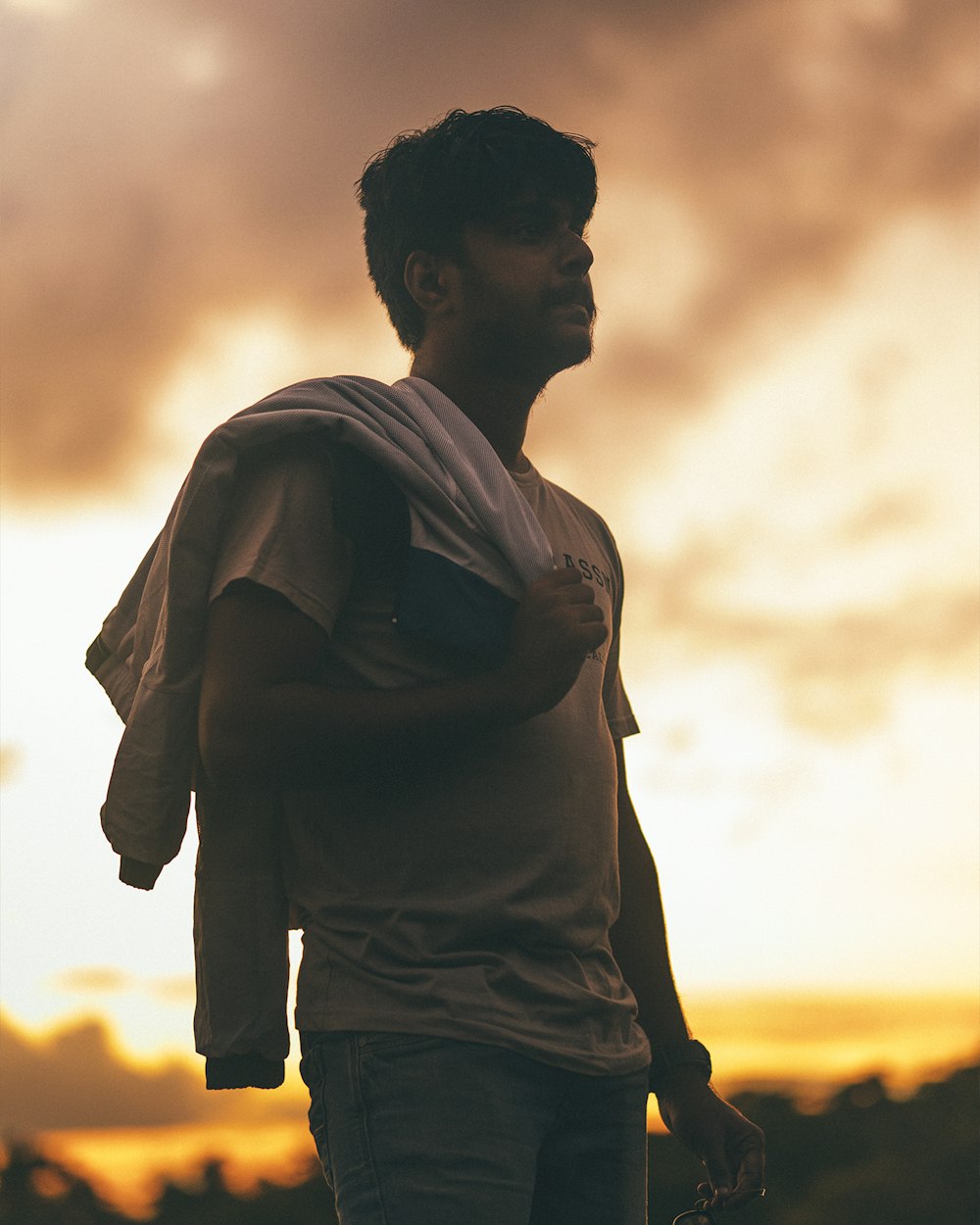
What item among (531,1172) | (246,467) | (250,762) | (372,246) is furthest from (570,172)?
(531,1172)

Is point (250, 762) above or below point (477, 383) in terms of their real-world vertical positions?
below

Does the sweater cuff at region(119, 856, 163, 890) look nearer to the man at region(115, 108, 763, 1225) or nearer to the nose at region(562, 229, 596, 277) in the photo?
the man at region(115, 108, 763, 1225)

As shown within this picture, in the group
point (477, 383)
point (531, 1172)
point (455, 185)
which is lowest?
point (531, 1172)

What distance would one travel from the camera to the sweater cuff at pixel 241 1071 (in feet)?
6.23

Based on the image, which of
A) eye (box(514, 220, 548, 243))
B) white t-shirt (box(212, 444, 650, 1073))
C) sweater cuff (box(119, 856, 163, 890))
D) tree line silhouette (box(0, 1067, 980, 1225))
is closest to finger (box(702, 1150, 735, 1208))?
white t-shirt (box(212, 444, 650, 1073))

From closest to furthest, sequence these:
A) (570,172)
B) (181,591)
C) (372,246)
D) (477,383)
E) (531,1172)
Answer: (531,1172) < (181,591) < (477,383) < (570,172) < (372,246)

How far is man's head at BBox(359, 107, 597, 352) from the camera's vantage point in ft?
8.20

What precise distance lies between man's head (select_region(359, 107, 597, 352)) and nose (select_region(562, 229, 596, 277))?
13 cm

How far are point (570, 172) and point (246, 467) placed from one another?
3.61ft

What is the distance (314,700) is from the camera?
1.77 m

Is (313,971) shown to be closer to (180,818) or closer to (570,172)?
(180,818)

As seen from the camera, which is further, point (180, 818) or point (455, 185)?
point (455, 185)

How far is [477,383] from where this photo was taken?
7.86 feet

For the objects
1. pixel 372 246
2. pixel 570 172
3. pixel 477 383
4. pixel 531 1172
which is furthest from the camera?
pixel 372 246
